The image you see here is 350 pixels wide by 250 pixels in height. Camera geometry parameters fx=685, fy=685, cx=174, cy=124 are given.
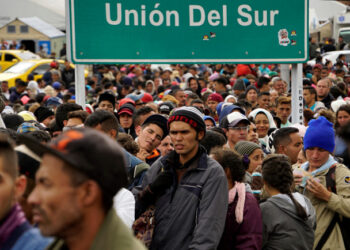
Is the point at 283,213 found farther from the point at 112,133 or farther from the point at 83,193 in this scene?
the point at 83,193

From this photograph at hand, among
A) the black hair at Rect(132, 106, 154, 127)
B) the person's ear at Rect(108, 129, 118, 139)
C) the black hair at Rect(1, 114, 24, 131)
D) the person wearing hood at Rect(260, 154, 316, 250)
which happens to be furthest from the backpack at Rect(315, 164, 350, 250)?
the black hair at Rect(1, 114, 24, 131)

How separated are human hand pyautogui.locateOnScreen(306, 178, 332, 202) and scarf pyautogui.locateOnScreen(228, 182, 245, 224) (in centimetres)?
76

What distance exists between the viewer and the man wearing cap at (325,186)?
18.4 ft

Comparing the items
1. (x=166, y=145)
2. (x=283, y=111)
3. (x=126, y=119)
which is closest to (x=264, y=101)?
(x=283, y=111)

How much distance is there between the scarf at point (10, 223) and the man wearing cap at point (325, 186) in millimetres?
3266

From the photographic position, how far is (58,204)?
255 centimetres

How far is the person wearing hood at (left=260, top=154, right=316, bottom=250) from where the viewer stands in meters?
5.07

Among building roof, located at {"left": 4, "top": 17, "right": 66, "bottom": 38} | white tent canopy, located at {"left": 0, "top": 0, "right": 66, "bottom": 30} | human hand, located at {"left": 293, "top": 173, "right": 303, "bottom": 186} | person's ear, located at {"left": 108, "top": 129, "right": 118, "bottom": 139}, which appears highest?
white tent canopy, located at {"left": 0, "top": 0, "right": 66, "bottom": 30}

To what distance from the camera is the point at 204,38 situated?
27.2ft

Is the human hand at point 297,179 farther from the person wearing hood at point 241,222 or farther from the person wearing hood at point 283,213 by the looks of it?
the person wearing hood at point 241,222

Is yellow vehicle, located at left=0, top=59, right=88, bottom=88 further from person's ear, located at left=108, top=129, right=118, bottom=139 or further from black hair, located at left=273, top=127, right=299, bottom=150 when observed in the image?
person's ear, located at left=108, top=129, right=118, bottom=139

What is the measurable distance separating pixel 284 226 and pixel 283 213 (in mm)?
106

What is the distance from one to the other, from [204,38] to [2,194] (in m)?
5.67

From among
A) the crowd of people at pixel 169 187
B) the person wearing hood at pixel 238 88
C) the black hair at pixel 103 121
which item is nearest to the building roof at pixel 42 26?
the person wearing hood at pixel 238 88
